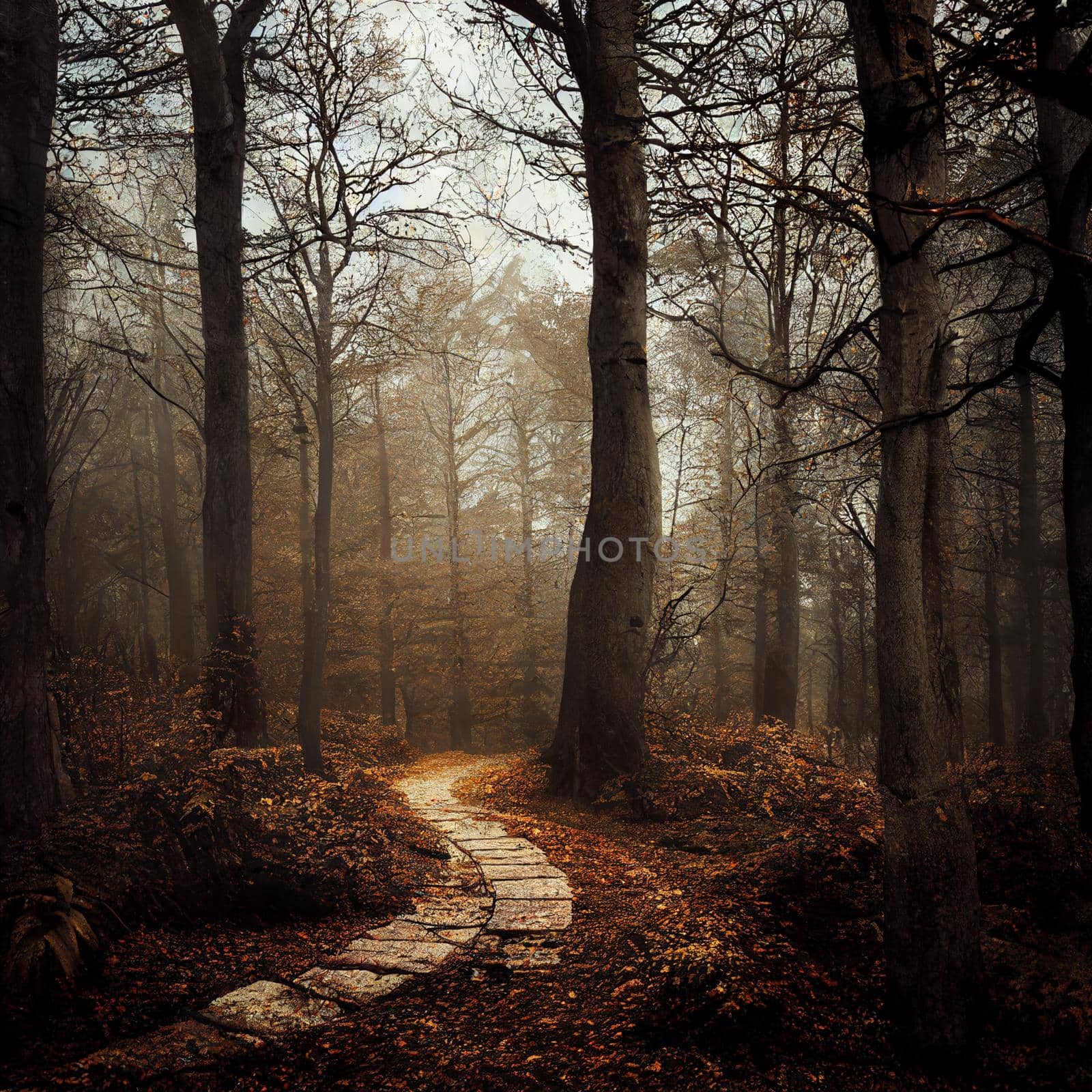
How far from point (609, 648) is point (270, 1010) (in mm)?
4920

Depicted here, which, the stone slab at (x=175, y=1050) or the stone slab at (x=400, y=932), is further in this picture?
the stone slab at (x=400, y=932)

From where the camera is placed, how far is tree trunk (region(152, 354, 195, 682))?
1784cm

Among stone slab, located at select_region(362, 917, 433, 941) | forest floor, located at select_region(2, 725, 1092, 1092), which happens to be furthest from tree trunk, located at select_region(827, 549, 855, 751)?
stone slab, located at select_region(362, 917, 433, 941)

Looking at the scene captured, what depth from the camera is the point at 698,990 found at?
303cm

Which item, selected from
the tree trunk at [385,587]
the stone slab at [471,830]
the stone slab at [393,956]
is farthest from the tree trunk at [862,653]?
the stone slab at [393,956]

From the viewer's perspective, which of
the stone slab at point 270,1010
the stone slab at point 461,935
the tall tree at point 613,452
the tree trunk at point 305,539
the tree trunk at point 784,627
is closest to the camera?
the stone slab at point 270,1010

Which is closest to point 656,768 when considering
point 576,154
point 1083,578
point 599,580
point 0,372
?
point 599,580

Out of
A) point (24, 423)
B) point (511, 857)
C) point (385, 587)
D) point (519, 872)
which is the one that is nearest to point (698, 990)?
point (519, 872)

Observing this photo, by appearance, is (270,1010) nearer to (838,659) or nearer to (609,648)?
(609,648)

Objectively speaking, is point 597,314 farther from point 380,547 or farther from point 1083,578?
point 380,547

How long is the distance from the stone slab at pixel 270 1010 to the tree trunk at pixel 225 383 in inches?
167

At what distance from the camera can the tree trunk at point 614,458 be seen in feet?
24.9

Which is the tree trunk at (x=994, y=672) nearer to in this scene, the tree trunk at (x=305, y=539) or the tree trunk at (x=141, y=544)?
the tree trunk at (x=305, y=539)

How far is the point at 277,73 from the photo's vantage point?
9609 millimetres
